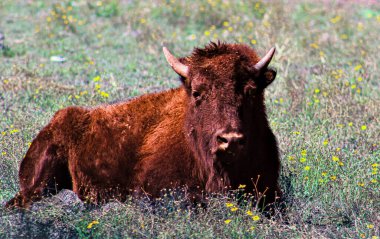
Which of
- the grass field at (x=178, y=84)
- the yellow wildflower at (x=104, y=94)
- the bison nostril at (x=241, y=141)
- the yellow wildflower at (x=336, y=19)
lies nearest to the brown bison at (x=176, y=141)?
the bison nostril at (x=241, y=141)

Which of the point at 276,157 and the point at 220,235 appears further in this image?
the point at 276,157

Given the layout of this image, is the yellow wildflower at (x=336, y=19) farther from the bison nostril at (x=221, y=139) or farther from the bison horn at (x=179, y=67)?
the bison nostril at (x=221, y=139)

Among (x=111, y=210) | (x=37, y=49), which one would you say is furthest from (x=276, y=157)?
(x=37, y=49)

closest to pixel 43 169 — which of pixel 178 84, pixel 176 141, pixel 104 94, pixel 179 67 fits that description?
pixel 176 141

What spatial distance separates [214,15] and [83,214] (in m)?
9.38

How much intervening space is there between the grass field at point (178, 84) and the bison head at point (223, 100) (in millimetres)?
472

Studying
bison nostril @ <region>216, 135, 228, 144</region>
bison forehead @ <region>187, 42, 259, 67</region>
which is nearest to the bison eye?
bison forehead @ <region>187, 42, 259, 67</region>

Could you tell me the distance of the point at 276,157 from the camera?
6.66 meters

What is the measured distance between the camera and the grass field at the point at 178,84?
592 centimetres

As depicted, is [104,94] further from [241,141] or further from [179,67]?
[241,141]

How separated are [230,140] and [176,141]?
3.01 ft

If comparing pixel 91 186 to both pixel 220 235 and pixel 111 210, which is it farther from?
pixel 220 235

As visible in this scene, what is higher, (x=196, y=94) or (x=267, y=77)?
(x=267, y=77)

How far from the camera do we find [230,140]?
582 cm
